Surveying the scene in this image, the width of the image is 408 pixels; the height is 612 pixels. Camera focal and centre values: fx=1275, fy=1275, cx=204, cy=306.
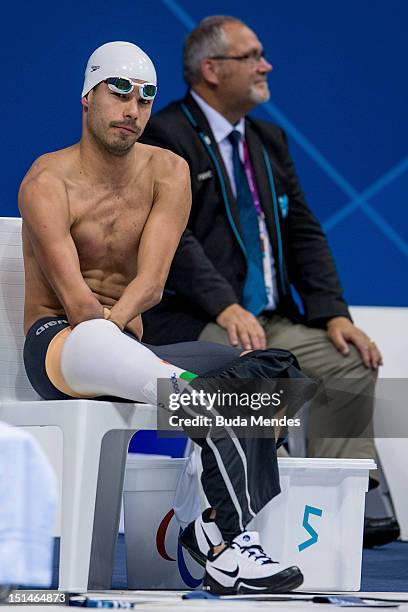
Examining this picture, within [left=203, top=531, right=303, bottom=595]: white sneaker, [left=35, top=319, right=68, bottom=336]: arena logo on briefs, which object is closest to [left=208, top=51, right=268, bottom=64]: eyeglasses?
[left=35, top=319, right=68, bottom=336]: arena logo on briefs

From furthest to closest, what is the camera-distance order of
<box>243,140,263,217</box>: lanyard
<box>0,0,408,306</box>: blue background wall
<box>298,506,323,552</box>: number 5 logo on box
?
<box>0,0,408,306</box>: blue background wall < <box>243,140,263,217</box>: lanyard < <box>298,506,323,552</box>: number 5 logo on box

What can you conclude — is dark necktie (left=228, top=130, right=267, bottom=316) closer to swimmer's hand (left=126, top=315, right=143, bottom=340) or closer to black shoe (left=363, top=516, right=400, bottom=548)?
black shoe (left=363, top=516, right=400, bottom=548)

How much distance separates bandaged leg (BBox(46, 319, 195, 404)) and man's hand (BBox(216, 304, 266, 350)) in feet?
4.31

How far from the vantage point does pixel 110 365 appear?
2777mm

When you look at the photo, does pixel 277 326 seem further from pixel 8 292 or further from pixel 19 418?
pixel 19 418

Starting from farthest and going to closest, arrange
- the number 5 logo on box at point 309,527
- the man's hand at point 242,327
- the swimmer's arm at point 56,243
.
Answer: the man's hand at point 242,327, the number 5 logo on box at point 309,527, the swimmer's arm at point 56,243

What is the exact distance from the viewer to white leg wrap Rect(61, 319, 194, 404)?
9.12 feet

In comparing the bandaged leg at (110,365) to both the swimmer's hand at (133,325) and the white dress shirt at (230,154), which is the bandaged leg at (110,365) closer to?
the swimmer's hand at (133,325)

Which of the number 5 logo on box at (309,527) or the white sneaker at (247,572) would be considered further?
the number 5 logo on box at (309,527)

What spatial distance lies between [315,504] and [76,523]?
0.67 meters

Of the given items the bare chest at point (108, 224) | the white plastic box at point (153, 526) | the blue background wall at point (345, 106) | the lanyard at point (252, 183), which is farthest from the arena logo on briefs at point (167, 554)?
→ the blue background wall at point (345, 106)

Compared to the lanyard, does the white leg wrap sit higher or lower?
lower

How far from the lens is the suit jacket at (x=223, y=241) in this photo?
4.27 m

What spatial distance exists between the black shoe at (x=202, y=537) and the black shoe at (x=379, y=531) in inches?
68.0
